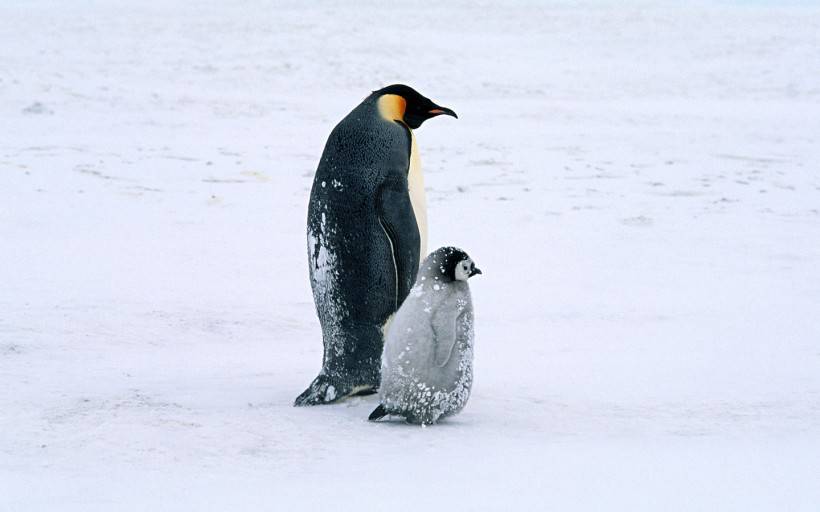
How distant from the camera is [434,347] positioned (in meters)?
3.36

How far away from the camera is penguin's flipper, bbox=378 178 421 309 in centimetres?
370

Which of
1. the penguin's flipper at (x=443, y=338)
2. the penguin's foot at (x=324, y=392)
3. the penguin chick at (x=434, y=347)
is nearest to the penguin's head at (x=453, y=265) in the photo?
the penguin chick at (x=434, y=347)

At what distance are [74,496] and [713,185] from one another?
7350mm

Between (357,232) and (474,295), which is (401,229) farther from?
(474,295)

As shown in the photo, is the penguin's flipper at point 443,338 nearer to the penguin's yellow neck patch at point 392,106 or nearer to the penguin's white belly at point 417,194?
the penguin's white belly at point 417,194

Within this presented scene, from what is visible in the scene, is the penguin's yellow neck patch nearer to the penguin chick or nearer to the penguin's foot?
the penguin chick

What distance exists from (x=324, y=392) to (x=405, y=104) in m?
1.00

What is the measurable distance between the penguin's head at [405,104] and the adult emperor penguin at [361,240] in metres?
0.04

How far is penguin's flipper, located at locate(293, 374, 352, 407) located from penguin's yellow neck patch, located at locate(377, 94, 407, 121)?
2.85ft

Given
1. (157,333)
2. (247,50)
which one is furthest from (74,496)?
(247,50)

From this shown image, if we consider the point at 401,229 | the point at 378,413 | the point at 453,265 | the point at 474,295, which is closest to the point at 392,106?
the point at 401,229

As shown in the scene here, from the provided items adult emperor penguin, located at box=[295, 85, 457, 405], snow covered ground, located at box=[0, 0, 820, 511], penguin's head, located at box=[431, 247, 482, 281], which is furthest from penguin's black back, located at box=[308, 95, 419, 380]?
penguin's head, located at box=[431, 247, 482, 281]

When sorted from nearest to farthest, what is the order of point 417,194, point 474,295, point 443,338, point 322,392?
point 443,338
point 322,392
point 417,194
point 474,295

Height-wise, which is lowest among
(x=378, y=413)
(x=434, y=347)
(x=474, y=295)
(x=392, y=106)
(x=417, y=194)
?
(x=474, y=295)
